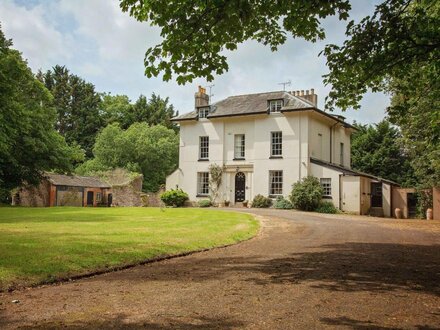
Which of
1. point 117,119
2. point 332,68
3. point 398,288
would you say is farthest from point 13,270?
point 117,119

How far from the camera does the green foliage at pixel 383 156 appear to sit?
45.1 meters

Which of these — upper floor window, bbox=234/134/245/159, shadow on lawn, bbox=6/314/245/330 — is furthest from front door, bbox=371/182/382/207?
shadow on lawn, bbox=6/314/245/330

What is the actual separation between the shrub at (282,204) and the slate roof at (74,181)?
70.8ft

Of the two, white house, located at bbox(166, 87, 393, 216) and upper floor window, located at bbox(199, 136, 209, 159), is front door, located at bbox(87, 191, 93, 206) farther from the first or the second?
upper floor window, located at bbox(199, 136, 209, 159)

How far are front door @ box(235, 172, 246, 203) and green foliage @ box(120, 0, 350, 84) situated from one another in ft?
88.2

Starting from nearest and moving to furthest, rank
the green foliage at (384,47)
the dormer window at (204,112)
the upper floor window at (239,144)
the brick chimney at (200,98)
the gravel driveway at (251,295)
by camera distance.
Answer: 1. the gravel driveway at (251,295)
2. the green foliage at (384,47)
3. the upper floor window at (239,144)
4. the dormer window at (204,112)
5. the brick chimney at (200,98)

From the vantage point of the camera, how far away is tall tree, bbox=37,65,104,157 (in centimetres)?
6431

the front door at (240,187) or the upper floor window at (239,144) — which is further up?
the upper floor window at (239,144)

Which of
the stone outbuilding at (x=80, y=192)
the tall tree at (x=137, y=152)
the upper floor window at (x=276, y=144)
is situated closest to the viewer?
the upper floor window at (x=276, y=144)

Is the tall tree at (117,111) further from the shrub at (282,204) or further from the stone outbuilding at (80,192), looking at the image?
the shrub at (282,204)

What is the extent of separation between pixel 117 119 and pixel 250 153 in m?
36.4

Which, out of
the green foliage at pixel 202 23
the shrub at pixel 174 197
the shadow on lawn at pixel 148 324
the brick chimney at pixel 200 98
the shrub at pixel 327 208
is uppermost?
the brick chimney at pixel 200 98

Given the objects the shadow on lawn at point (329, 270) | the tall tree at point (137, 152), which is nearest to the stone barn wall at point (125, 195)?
the tall tree at point (137, 152)

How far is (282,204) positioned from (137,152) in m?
27.9
